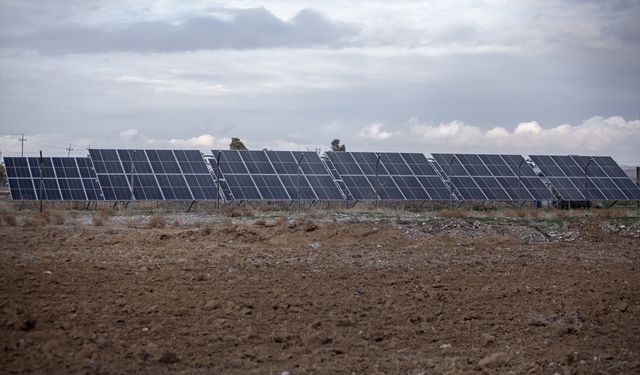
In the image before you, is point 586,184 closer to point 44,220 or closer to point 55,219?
point 55,219

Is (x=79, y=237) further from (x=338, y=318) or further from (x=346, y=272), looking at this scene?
(x=338, y=318)

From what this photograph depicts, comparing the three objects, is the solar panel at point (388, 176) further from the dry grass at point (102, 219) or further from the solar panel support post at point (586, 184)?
the dry grass at point (102, 219)

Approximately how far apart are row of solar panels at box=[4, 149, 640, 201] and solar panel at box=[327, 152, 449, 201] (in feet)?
0.14

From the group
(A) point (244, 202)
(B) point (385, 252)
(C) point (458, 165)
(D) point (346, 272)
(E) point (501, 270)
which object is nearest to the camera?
(D) point (346, 272)

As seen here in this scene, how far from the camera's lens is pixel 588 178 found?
39969mm

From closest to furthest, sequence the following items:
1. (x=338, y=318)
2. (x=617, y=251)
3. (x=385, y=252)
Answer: (x=338, y=318)
(x=385, y=252)
(x=617, y=251)

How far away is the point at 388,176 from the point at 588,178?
35.4 ft

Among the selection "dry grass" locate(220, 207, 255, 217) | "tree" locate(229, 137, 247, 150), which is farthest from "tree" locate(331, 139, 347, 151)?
"dry grass" locate(220, 207, 255, 217)

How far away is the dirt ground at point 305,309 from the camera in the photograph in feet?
27.6

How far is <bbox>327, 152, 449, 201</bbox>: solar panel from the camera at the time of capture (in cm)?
3441

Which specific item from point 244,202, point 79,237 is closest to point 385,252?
point 79,237

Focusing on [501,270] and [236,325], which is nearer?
[236,325]

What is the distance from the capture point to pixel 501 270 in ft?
48.4

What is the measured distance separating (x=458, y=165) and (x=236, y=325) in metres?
30.9
